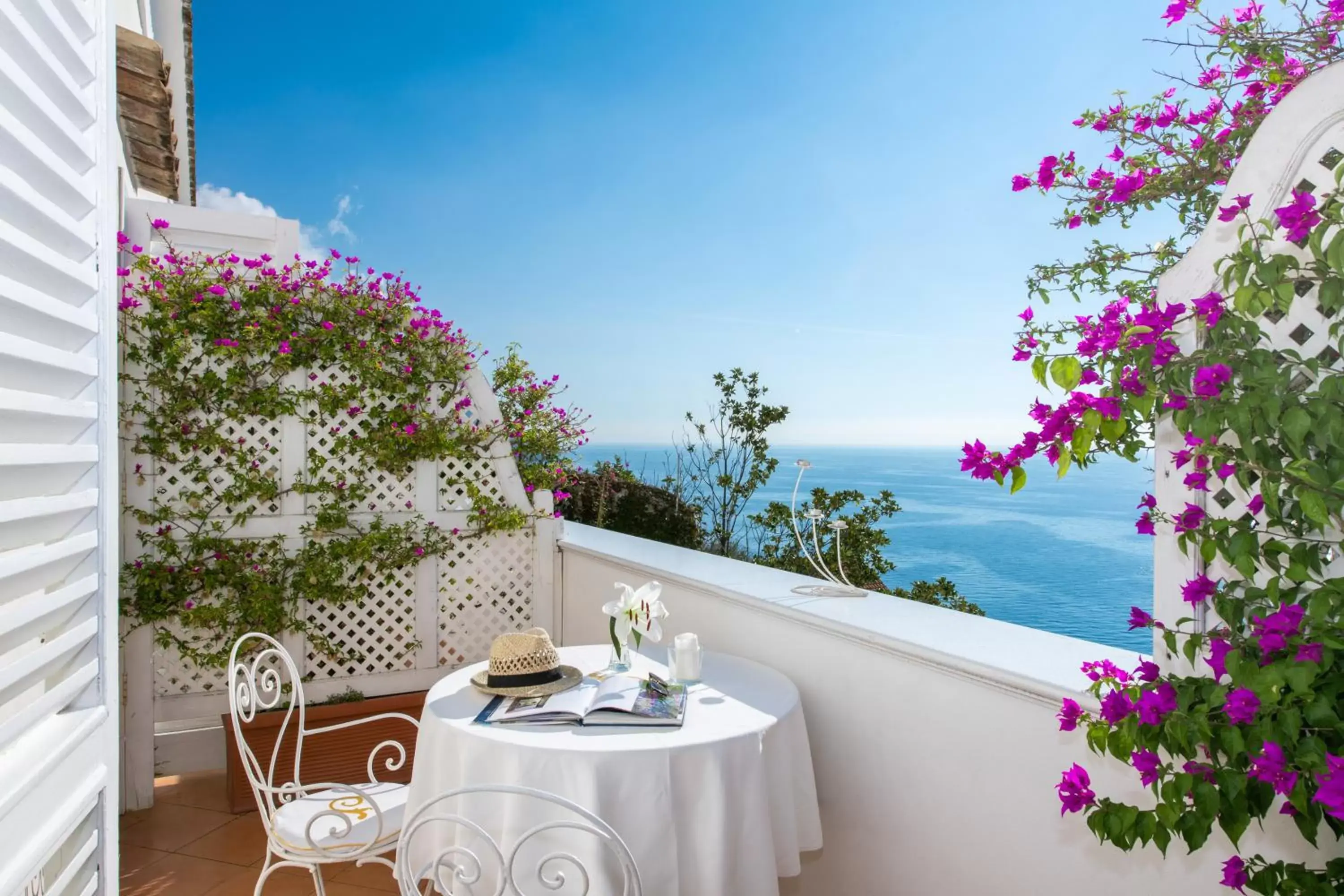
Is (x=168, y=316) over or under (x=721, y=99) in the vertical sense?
under

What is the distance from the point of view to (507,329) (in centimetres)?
1123

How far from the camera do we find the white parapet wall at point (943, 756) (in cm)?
147

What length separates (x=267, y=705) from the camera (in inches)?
91.6

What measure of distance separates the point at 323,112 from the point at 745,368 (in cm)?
575

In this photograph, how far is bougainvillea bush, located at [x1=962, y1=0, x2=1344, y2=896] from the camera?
93 centimetres

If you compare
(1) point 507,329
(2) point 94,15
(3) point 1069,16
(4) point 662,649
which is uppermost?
(3) point 1069,16

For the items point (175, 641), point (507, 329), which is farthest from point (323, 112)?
point (175, 641)

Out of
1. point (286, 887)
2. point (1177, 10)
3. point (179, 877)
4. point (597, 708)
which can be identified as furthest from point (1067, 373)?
point (179, 877)

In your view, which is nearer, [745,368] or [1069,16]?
[1069,16]

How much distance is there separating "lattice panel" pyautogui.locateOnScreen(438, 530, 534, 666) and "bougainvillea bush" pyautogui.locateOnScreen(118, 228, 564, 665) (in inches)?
5.4

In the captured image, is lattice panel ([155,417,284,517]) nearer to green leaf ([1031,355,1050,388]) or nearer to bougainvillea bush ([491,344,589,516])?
bougainvillea bush ([491,344,589,516])

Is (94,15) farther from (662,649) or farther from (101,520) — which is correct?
(662,649)

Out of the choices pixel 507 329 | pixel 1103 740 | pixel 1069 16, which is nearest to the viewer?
pixel 1103 740

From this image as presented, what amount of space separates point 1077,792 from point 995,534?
4754 mm
